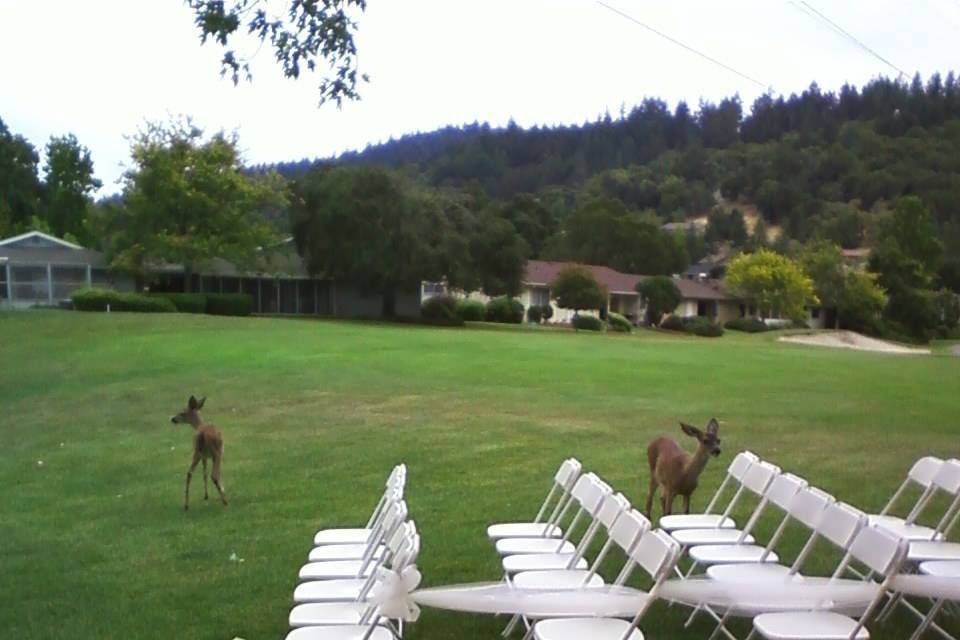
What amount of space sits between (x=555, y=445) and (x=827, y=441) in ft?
12.4

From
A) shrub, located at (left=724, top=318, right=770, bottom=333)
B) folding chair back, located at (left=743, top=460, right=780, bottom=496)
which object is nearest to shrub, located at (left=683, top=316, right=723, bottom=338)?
shrub, located at (left=724, top=318, right=770, bottom=333)

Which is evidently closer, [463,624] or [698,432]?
[463,624]

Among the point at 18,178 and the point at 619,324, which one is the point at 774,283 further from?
the point at 18,178

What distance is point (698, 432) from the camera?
731 centimetres

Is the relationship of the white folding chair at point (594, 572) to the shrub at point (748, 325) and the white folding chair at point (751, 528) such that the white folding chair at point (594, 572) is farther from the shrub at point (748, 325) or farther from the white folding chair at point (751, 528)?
the shrub at point (748, 325)

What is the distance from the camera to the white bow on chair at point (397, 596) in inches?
188

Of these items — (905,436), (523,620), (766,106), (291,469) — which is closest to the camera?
(523,620)

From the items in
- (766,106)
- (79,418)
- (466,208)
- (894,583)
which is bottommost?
Result: (79,418)

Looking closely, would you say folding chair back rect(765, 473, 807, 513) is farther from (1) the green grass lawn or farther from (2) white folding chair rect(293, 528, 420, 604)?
(2) white folding chair rect(293, 528, 420, 604)

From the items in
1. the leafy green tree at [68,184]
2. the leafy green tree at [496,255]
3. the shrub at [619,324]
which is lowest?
the shrub at [619,324]

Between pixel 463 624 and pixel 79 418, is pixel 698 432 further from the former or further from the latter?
pixel 79 418

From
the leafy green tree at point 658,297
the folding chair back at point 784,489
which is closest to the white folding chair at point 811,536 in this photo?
the folding chair back at point 784,489

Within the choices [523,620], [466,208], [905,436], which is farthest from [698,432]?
[466,208]

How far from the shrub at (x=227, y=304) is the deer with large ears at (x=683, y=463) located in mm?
37889
